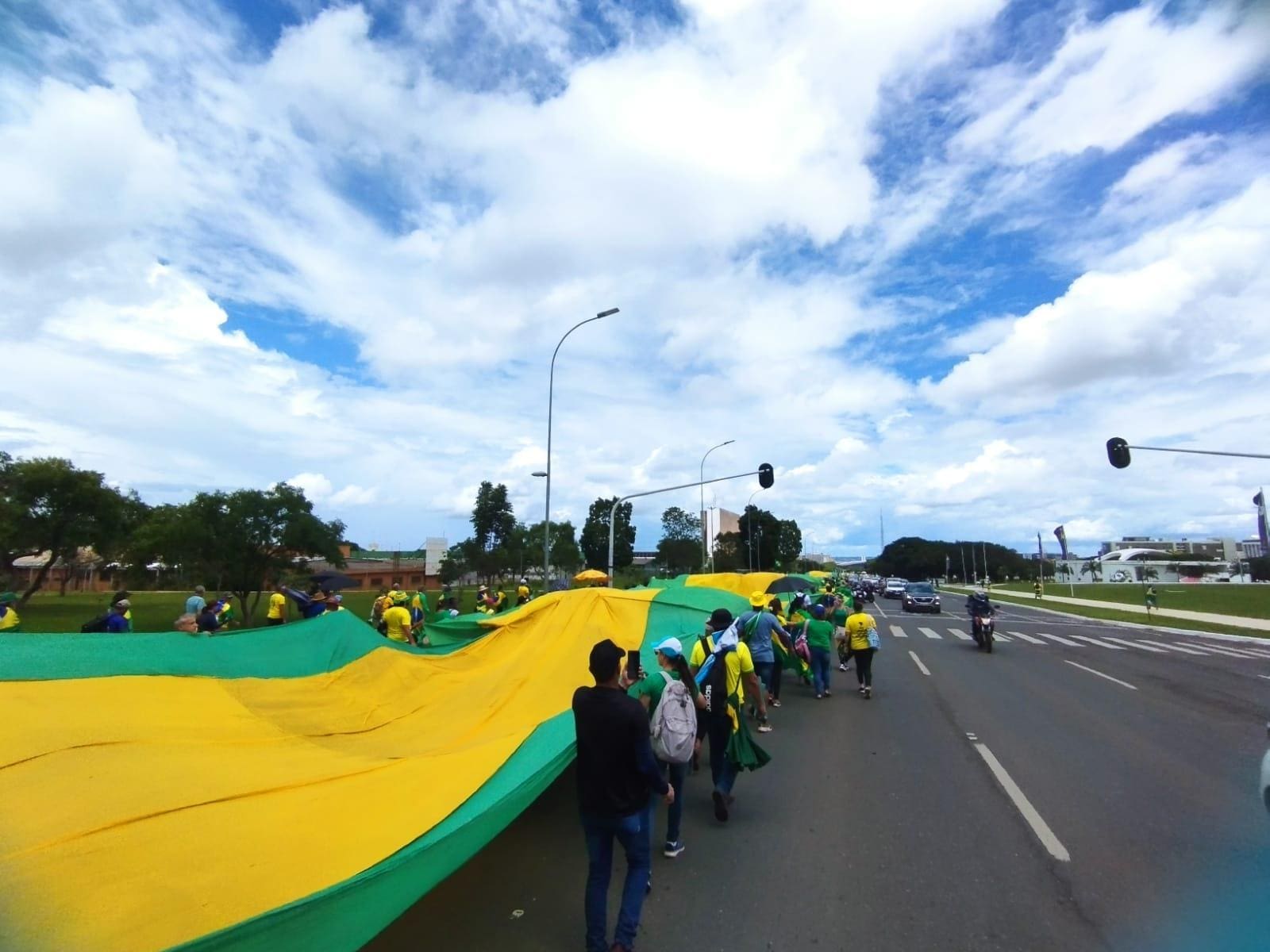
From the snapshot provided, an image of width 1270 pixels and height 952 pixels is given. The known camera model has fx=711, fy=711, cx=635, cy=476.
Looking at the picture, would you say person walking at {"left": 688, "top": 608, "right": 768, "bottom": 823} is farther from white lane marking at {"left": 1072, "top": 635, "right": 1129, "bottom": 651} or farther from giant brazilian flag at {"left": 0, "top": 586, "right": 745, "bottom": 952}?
white lane marking at {"left": 1072, "top": 635, "right": 1129, "bottom": 651}

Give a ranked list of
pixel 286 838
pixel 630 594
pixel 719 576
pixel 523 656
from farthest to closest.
→ pixel 719 576, pixel 630 594, pixel 523 656, pixel 286 838

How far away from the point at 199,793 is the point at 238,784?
0.27 metres

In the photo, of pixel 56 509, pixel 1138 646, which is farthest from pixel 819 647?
pixel 56 509

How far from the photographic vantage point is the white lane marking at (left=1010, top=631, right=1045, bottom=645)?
22.8 m

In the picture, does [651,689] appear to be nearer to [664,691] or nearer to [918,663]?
[664,691]

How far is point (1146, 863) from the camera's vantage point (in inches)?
201

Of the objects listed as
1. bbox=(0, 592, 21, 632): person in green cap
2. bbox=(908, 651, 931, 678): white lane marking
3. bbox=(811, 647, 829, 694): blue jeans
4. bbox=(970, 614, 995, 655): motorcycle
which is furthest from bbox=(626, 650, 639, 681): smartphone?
bbox=(970, 614, 995, 655): motorcycle

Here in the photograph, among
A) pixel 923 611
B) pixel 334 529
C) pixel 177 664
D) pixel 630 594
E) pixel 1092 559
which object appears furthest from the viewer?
pixel 1092 559

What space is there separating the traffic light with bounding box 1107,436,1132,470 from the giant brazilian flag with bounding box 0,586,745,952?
69.2ft

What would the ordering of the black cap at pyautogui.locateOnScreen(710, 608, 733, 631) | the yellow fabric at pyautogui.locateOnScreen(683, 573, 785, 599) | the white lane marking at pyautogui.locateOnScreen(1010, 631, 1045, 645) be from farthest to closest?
the white lane marking at pyautogui.locateOnScreen(1010, 631, 1045, 645)
the yellow fabric at pyautogui.locateOnScreen(683, 573, 785, 599)
the black cap at pyautogui.locateOnScreen(710, 608, 733, 631)

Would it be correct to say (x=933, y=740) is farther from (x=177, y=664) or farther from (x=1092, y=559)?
(x=1092, y=559)

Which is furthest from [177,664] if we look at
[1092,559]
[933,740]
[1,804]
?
[1092,559]

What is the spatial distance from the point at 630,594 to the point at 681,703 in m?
5.54

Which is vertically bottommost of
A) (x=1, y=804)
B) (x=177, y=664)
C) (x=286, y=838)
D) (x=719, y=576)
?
(x=286, y=838)
